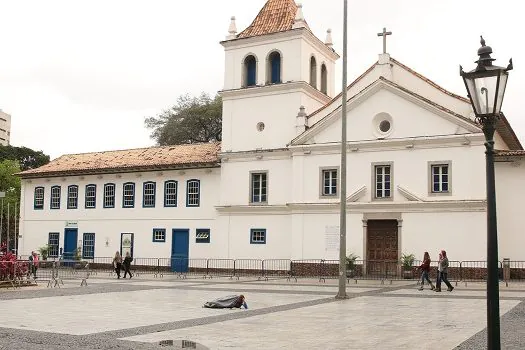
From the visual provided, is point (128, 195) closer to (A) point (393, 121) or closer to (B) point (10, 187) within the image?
(A) point (393, 121)

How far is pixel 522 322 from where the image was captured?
13.7 metres

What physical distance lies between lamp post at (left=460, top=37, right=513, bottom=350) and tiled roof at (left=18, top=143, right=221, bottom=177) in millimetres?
29624

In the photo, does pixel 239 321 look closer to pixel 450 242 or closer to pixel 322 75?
pixel 450 242

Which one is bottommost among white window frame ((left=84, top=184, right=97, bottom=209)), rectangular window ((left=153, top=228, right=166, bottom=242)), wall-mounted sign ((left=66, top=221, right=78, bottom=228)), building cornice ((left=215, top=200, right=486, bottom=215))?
rectangular window ((left=153, top=228, right=166, bottom=242))

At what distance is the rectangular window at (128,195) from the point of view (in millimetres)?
39344

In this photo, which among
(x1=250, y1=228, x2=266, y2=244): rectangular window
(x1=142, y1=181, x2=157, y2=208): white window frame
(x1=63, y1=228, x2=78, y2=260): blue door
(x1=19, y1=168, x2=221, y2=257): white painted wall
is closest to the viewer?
(x1=250, y1=228, x2=266, y2=244): rectangular window

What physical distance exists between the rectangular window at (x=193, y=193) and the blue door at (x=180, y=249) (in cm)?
156

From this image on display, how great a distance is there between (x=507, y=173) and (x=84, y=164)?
25.6 m

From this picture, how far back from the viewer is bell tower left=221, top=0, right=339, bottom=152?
34344 mm

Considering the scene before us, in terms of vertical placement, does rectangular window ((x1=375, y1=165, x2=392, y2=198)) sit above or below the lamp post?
above

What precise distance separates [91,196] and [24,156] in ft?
130

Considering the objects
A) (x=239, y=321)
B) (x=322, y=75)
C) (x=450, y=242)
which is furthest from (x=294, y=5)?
(x=239, y=321)

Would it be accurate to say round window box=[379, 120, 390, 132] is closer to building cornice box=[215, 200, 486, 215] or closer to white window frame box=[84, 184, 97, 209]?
building cornice box=[215, 200, 486, 215]

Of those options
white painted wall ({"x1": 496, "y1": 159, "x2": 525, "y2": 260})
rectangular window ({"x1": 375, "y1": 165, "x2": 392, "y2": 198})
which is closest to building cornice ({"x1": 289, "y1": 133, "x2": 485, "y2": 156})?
rectangular window ({"x1": 375, "y1": 165, "x2": 392, "y2": 198})
